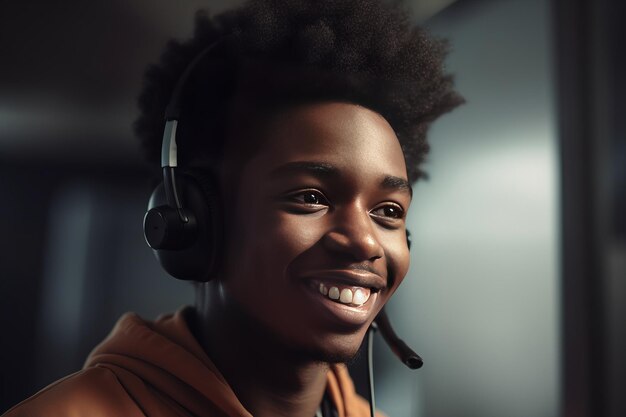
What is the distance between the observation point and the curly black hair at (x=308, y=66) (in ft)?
2.31

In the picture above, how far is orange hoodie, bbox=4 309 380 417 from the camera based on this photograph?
68 cm

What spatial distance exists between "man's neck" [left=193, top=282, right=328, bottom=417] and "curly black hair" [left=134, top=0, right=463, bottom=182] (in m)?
0.19

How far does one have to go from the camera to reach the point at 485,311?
1272mm

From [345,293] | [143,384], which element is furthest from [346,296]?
[143,384]

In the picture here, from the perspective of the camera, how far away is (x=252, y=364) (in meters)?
0.75

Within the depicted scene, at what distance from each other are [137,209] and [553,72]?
86cm

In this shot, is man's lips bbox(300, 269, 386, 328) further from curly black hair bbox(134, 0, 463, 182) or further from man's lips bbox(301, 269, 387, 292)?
curly black hair bbox(134, 0, 463, 182)

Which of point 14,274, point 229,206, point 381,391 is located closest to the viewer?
point 229,206

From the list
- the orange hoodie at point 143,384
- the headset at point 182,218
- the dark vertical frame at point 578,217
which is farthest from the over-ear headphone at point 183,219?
the dark vertical frame at point 578,217

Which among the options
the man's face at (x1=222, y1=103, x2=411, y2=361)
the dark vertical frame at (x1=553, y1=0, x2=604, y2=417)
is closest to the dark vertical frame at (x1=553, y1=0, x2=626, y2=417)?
the dark vertical frame at (x1=553, y1=0, x2=604, y2=417)

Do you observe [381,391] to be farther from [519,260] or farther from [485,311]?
[519,260]

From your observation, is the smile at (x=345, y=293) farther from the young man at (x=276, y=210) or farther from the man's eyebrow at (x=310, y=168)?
the man's eyebrow at (x=310, y=168)

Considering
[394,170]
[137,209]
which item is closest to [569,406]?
[394,170]

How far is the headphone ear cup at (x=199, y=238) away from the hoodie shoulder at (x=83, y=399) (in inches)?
5.7
